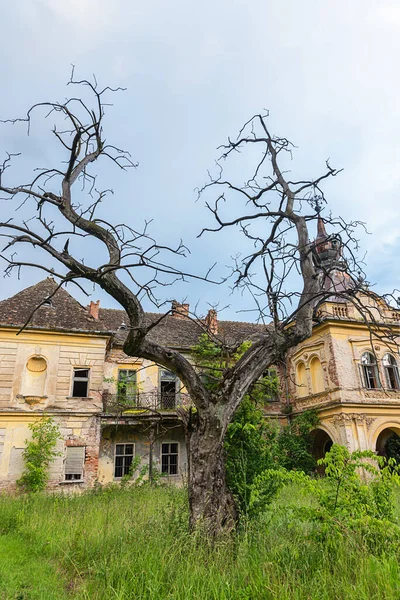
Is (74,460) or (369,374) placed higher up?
(369,374)

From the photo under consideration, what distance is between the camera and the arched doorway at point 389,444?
17672 mm

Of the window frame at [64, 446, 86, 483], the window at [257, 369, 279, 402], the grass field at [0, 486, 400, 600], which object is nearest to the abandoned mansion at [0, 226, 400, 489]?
the window frame at [64, 446, 86, 483]

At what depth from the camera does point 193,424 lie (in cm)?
534

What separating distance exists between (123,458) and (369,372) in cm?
1167

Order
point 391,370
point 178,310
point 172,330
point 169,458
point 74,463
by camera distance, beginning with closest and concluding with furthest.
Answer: point 178,310 → point 74,463 → point 169,458 → point 391,370 → point 172,330

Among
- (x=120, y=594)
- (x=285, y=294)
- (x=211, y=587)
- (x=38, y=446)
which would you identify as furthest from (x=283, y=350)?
(x=38, y=446)

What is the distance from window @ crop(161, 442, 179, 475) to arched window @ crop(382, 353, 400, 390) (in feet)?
33.6

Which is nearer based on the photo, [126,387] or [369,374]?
Answer: [369,374]

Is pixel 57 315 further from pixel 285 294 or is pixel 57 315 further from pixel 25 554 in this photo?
pixel 285 294

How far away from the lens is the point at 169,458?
1859 cm

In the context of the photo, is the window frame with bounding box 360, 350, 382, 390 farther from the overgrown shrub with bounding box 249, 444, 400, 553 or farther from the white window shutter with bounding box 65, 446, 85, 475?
the overgrown shrub with bounding box 249, 444, 400, 553

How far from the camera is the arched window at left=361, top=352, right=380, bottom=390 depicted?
58.6ft

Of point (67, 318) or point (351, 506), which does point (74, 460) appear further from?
point (351, 506)

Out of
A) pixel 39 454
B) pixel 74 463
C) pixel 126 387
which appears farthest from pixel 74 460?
pixel 126 387
